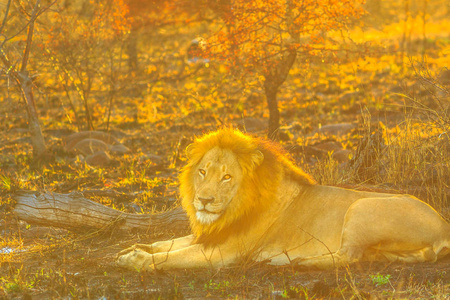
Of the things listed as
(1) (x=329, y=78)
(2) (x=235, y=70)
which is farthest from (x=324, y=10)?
(1) (x=329, y=78)

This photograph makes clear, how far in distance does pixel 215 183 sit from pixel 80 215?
1910mm

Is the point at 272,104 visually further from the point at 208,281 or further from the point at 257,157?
the point at 208,281

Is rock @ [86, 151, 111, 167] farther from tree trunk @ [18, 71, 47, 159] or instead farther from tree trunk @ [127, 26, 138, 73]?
tree trunk @ [127, 26, 138, 73]

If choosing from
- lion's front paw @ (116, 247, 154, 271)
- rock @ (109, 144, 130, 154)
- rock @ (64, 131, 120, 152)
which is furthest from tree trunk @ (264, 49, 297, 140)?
lion's front paw @ (116, 247, 154, 271)

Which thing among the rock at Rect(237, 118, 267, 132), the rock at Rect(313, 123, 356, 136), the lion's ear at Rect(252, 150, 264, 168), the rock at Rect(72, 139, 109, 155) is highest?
the lion's ear at Rect(252, 150, 264, 168)

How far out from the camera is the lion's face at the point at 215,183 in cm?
467

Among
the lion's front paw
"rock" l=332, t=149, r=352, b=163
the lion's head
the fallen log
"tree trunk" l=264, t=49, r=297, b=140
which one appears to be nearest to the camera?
the lion's head

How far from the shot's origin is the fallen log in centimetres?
590

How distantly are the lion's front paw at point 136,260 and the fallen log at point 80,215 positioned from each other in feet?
3.82

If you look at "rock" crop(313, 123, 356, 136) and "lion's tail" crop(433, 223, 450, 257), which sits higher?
"lion's tail" crop(433, 223, 450, 257)

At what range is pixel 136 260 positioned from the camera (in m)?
4.95

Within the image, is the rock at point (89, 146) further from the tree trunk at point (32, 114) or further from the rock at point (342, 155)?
the rock at point (342, 155)

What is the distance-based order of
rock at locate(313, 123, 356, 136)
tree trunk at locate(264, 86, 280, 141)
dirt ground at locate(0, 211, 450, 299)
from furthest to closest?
rock at locate(313, 123, 356, 136)
tree trunk at locate(264, 86, 280, 141)
dirt ground at locate(0, 211, 450, 299)

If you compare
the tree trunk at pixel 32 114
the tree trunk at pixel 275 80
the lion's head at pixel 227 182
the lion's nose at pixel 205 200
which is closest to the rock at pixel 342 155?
the tree trunk at pixel 275 80
